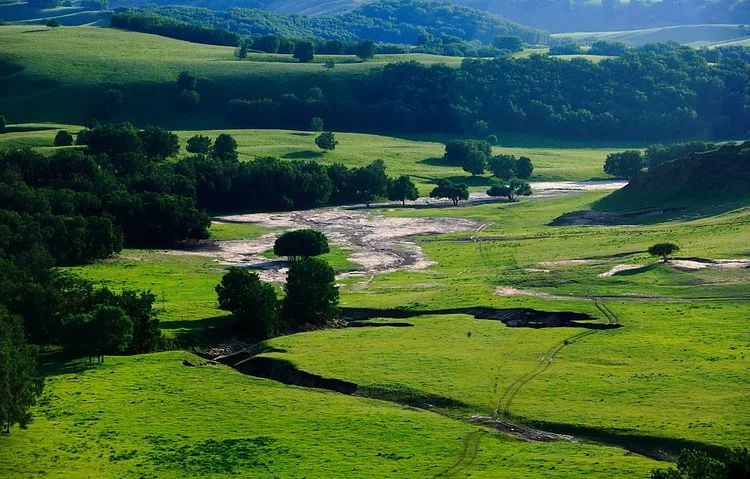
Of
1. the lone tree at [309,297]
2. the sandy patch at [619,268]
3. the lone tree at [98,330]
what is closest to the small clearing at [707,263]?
the sandy patch at [619,268]

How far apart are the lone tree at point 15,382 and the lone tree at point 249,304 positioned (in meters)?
23.0

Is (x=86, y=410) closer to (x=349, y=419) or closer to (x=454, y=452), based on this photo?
(x=349, y=419)

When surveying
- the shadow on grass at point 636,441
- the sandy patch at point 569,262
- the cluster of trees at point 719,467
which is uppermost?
the cluster of trees at point 719,467

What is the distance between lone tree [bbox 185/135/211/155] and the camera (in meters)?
196

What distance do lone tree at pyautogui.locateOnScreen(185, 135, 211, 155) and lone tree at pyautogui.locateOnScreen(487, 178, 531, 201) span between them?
153 feet

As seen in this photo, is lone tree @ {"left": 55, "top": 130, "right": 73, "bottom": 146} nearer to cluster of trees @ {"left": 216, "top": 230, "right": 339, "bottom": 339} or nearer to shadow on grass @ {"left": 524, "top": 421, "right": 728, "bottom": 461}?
cluster of trees @ {"left": 216, "top": 230, "right": 339, "bottom": 339}

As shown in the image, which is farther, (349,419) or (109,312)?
(109,312)

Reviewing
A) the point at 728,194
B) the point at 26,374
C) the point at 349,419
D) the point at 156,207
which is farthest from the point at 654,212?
the point at 26,374

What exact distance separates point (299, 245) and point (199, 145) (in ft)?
245

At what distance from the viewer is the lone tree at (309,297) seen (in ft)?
315

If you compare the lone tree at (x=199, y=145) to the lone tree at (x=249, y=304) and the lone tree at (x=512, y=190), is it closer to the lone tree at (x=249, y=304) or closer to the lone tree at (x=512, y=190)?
the lone tree at (x=512, y=190)

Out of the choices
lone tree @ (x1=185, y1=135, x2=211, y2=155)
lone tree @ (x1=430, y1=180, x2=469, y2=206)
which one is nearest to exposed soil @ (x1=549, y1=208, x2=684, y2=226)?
lone tree @ (x1=430, y1=180, x2=469, y2=206)

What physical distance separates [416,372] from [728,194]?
82.4 meters

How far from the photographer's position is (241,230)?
150125 mm
